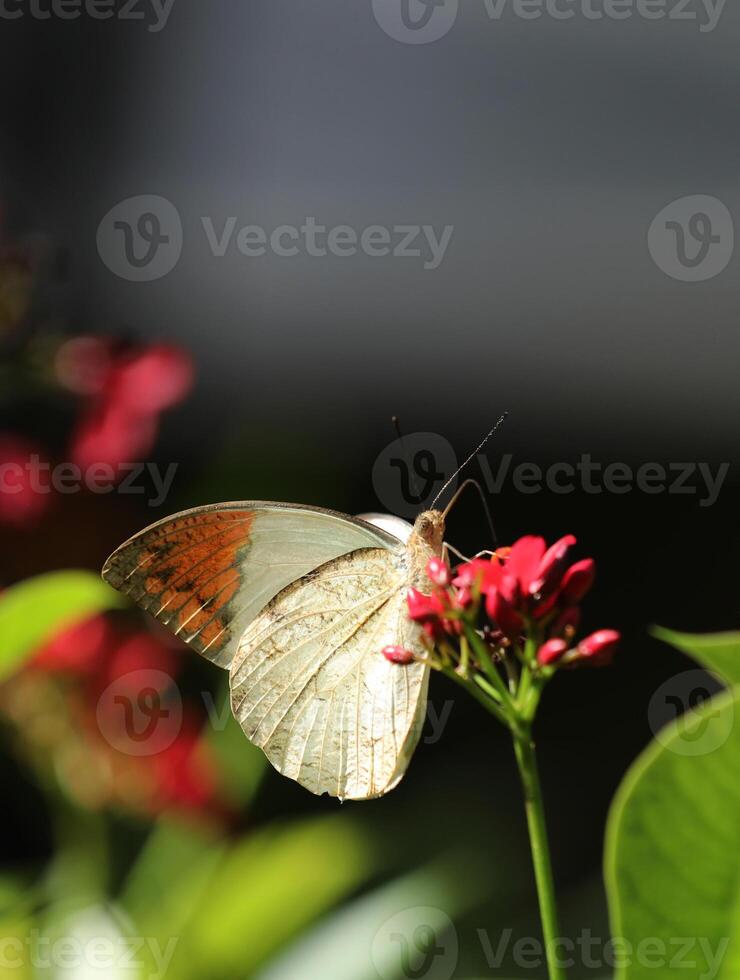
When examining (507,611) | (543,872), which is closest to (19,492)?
(507,611)

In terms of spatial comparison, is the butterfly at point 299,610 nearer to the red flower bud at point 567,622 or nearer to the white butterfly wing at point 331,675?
the white butterfly wing at point 331,675

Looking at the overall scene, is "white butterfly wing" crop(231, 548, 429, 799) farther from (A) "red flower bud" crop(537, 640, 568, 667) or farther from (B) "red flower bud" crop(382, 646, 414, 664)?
(A) "red flower bud" crop(537, 640, 568, 667)

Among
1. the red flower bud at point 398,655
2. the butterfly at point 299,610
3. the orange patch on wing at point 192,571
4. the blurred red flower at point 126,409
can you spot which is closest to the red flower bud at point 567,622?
the red flower bud at point 398,655

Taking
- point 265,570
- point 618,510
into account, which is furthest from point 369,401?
point 265,570

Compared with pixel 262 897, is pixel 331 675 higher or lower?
higher

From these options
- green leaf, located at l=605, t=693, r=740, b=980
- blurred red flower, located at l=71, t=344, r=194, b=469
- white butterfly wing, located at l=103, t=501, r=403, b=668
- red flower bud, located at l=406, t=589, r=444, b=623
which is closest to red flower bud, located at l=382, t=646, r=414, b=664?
red flower bud, located at l=406, t=589, r=444, b=623

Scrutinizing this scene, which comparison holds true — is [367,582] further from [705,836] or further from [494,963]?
[494,963]

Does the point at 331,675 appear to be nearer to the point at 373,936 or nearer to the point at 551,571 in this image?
the point at 551,571
